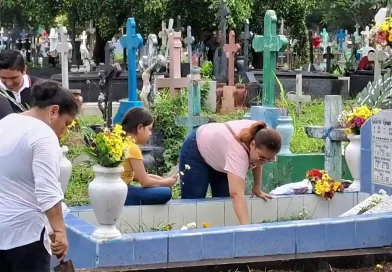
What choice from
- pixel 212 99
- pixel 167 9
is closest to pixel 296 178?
pixel 212 99

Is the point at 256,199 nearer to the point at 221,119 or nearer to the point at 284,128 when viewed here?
the point at 284,128

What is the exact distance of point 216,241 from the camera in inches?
179

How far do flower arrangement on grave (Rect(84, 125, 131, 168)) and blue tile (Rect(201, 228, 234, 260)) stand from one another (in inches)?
25.7

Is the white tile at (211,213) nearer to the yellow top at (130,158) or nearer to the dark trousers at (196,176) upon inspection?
the dark trousers at (196,176)

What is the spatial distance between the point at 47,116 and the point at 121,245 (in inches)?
50.3

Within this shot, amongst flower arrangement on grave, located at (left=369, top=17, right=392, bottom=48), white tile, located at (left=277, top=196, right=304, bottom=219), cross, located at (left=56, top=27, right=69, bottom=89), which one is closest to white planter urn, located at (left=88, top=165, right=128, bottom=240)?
white tile, located at (left=277, top=196, right=304, bottom=219)

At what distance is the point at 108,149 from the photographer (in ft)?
14.1

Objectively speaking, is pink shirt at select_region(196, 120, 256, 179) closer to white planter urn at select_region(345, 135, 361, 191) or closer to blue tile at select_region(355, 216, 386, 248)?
blue tile at select_region(355, 216, 386, 248)

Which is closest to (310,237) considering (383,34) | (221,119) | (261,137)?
(261,137)

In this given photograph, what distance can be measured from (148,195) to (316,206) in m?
1.33

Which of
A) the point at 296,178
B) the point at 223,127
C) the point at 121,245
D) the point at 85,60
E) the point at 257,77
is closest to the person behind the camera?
the point at 121,245

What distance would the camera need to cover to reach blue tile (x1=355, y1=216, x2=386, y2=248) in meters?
4.92

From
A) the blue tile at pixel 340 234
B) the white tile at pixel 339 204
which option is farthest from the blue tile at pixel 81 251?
the white tile at pixel 339 204

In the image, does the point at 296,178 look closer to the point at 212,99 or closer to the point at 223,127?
the point at 223,127
